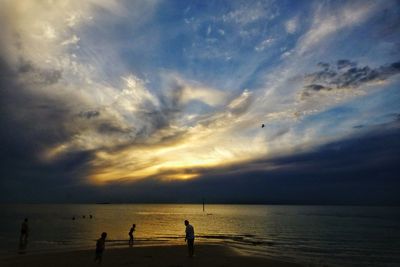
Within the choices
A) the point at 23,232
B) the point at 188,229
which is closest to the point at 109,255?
the point at 188,229

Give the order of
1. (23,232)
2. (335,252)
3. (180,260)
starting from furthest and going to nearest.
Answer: (335,252)
(23,232)
(180,260)

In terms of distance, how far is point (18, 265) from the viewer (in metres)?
24.1

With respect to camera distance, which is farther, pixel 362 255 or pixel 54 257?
pixel 362 255

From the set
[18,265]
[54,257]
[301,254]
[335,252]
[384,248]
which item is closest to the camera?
[18,265]

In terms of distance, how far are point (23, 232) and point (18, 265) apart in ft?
38.4

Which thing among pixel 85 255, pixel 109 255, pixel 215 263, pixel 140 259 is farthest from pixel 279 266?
pixel 85 255

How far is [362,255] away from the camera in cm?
3822

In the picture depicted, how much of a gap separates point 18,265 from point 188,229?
41.5 ft

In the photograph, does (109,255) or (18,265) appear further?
(109,255)

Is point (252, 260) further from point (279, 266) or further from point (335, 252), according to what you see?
point (335, 252)

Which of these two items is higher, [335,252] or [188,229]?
[188,229]

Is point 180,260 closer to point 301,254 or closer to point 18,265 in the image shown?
point 18,265

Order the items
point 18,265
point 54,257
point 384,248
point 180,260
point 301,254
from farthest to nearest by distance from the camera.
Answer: point 384,248
point 301,254
point 54,257
point 180,260
point 18,265

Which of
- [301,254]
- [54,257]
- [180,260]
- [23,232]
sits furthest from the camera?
[301,254]
